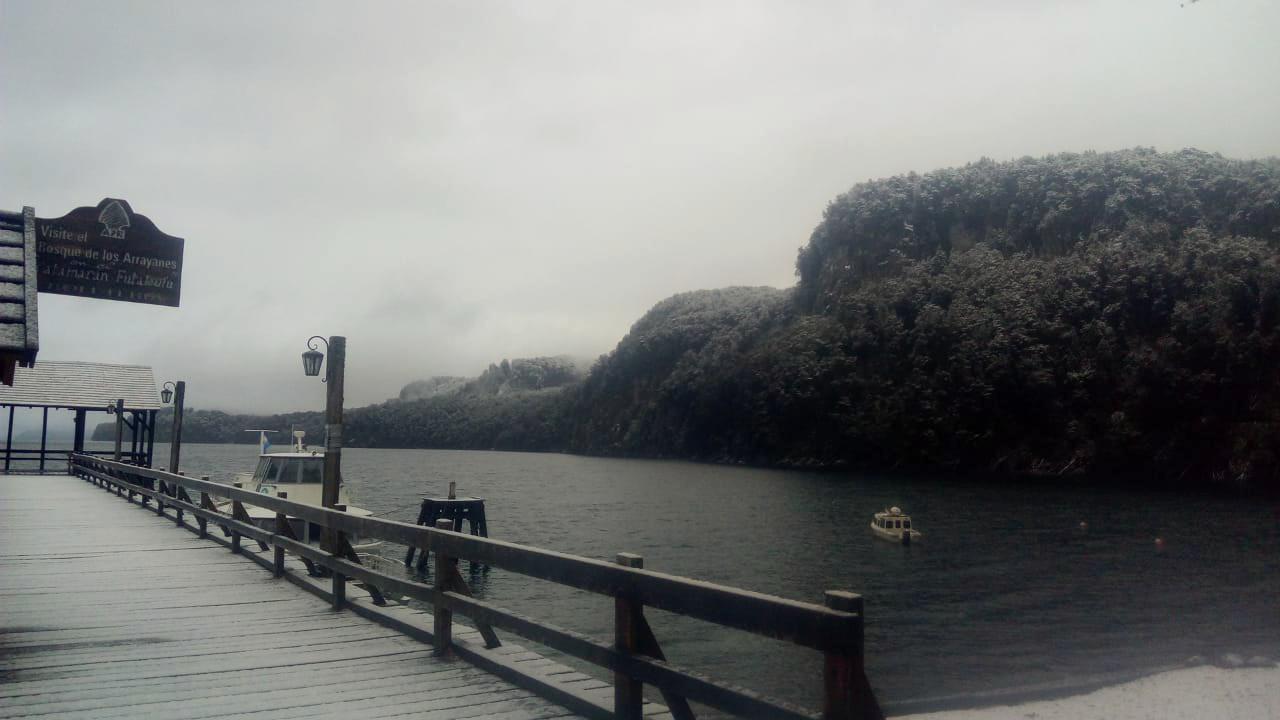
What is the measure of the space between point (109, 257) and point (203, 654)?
306 centimetres

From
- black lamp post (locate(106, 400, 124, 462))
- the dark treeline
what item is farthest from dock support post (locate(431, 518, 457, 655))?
the dark treeline

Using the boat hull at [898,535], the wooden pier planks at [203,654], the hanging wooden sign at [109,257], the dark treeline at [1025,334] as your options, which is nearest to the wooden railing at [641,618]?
the wooden pier planks at [203,654]

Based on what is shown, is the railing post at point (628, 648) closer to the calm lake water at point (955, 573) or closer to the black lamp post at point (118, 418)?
the calm lake water at point (955, 573)

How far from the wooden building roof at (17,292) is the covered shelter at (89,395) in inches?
995

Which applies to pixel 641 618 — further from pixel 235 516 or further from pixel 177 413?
pixel 177 413

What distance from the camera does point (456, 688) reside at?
5.57 metres

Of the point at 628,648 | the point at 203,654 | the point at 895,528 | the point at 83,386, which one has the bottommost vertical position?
the point at 895,528

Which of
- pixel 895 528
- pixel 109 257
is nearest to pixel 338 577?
pixel 109 257

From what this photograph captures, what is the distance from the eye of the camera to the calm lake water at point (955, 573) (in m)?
17.2

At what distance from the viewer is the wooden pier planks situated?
5.22 metres

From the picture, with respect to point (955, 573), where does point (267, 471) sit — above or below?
above

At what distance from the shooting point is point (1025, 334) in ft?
278

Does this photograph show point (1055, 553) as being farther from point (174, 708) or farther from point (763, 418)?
point (763, 418)

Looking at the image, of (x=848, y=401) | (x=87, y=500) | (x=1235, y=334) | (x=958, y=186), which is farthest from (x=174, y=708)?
(x=958, y=186)
